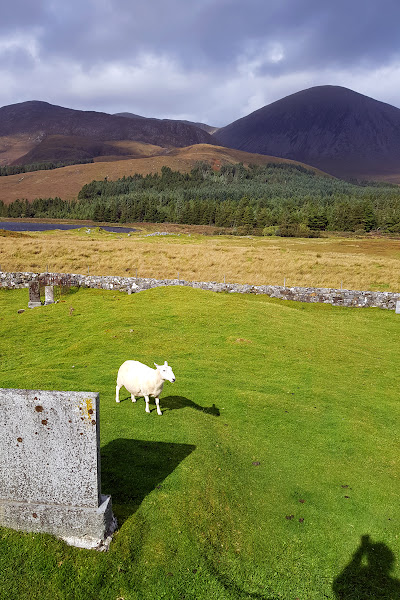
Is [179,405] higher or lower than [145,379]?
lower

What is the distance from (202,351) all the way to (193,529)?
583 inches

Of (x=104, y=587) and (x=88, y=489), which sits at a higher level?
(x=88, y=489)

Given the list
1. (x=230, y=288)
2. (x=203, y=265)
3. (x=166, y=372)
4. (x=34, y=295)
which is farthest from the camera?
(x=203, y=265)

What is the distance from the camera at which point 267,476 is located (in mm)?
11625

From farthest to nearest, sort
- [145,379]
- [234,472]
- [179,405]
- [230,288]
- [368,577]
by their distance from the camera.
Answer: [230,288], [179,405], [145,379], [234,472], [368,577]

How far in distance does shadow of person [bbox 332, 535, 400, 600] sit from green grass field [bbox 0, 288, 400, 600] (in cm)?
3

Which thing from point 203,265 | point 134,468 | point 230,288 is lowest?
point 134,468

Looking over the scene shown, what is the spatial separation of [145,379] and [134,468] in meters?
4.01

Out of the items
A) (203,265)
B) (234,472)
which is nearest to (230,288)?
(203,265)

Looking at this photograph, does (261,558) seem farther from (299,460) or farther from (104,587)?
(299,460)

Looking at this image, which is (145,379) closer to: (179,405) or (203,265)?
(179,405)

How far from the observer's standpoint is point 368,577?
8.59 metres

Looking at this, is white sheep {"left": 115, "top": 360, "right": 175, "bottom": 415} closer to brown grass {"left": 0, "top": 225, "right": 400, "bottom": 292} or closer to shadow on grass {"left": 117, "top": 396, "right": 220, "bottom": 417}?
shadow on grass {"left": 117, "top": 396, "right": 220, "bottom": 417}

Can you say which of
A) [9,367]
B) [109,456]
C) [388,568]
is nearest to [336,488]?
[388,568]
